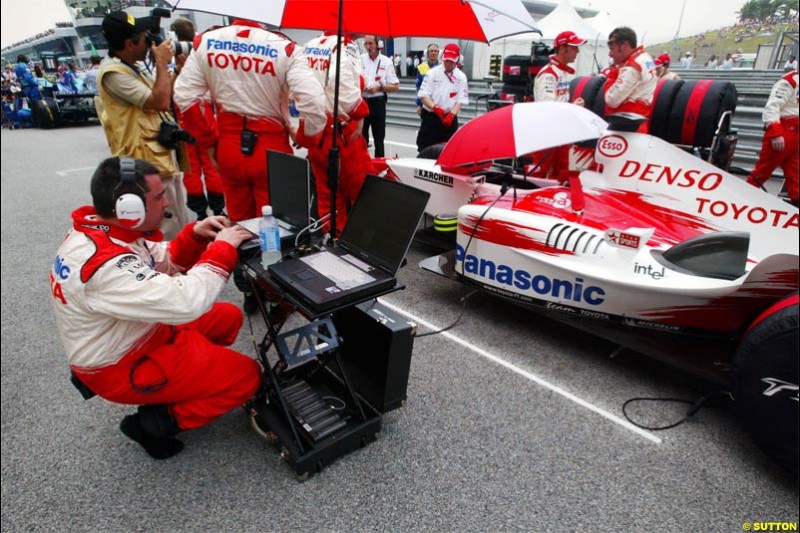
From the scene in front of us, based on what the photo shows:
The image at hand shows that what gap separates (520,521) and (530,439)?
0.40 m

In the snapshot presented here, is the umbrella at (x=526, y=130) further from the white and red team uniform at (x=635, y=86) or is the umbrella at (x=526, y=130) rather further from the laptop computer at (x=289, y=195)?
Result: the white and red team uniform at (x=635, y=86)

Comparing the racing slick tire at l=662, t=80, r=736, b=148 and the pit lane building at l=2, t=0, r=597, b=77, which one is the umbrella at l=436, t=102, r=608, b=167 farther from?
the racing slick tire at l=662, t=80, r=736, b=148

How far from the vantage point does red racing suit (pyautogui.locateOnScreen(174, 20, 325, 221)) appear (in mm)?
2555

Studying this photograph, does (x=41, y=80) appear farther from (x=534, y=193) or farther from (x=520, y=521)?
(x=520, y=521)

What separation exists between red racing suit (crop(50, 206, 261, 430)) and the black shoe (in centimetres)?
17

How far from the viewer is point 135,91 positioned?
8.93 feet

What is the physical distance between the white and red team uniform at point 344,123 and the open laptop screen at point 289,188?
0.98 m

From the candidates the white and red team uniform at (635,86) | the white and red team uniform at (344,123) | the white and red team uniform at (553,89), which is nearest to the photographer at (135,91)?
the white and red team uniform at (344,123)

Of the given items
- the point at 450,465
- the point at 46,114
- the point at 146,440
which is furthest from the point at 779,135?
the point at 46,114

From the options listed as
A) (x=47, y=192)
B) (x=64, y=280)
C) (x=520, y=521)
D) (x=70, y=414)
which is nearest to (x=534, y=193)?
(x=520, y=521)

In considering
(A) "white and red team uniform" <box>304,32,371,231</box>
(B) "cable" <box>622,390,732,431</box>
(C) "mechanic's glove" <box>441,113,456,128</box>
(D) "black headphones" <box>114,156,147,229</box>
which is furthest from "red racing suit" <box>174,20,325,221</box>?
(C) "mechanic's glove" <box>441,113,456,128</box>

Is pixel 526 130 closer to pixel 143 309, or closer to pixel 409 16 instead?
pixel 409 16

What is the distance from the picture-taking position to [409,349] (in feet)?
6.16

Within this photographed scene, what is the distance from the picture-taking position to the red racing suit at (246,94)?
2555 millimetres
